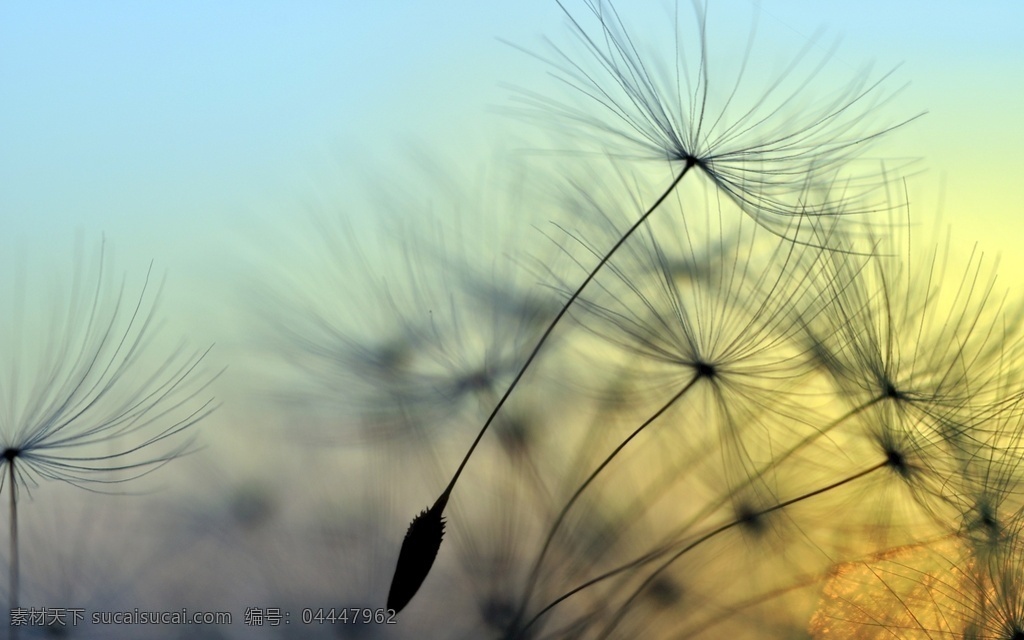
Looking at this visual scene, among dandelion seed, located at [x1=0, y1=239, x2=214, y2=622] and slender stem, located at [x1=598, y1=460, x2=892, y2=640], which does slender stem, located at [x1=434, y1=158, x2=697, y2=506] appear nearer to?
slender stem, located at [x1=598, y1=460, x2=892, y2=640]

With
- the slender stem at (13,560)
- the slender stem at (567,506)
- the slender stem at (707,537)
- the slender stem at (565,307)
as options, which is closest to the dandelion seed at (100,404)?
the slender stem at (13,560)

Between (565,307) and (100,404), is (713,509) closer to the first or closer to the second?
(565,307)

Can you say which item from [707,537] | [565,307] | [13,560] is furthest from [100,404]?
[707,537]

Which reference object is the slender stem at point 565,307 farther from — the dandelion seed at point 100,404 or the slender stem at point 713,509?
the dandelion seed at point 100,404

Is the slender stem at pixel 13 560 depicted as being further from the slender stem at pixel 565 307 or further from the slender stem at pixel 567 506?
the slender stem at pixel 567 506

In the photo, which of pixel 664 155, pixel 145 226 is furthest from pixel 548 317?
pixel 145 226

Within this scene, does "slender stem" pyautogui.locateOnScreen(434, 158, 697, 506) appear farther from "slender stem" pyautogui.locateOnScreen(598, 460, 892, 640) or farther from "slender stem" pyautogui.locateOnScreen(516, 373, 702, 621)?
"slender stem" pyautogui.locateOnScreen(598, 460, 892, 640)

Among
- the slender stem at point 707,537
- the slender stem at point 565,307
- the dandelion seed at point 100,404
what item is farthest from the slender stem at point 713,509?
the dandelion seed at point 100,404

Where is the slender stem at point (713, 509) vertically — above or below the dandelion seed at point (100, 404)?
below

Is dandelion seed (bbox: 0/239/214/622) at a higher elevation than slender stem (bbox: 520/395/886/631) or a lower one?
higher

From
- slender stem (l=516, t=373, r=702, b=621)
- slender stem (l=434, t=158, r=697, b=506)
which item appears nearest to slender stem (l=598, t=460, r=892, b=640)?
slender stem (l=516, t=373, r=702, b=621)

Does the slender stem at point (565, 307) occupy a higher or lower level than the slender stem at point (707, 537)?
higher
